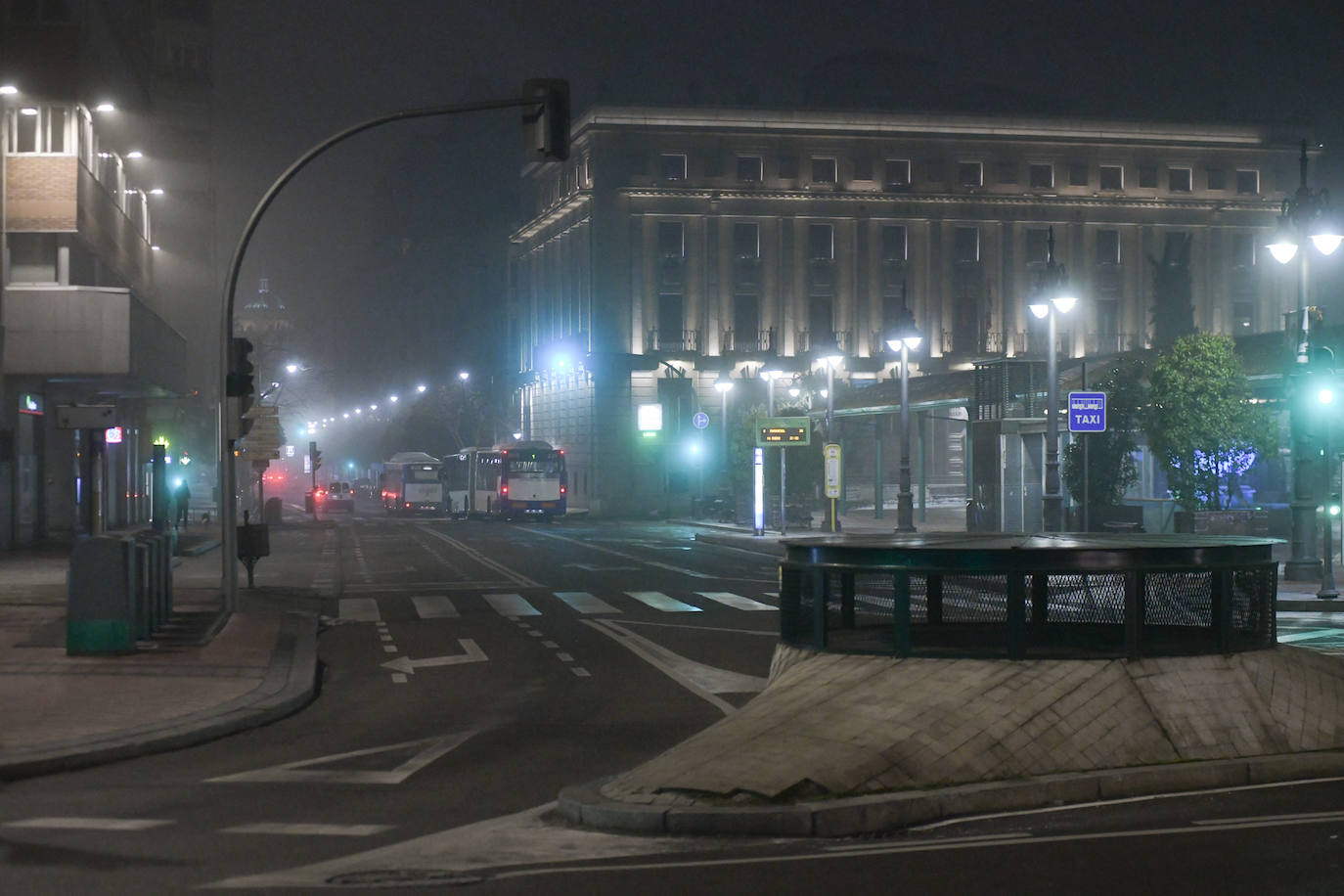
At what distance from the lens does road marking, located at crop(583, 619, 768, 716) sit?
55.4 ft

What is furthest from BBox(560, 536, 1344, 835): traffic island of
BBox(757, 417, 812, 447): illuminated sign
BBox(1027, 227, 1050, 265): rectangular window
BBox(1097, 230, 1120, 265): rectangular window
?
BBox(1097, 230, 1120, 265): rectangular window

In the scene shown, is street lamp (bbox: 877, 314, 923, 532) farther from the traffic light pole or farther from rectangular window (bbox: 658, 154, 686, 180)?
rectangular window (bbox: 658, 154, 686, 180)

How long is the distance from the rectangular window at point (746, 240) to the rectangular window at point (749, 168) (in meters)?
2.67

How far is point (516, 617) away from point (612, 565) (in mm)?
13959

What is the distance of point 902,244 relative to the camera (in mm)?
104688

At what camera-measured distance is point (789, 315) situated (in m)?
103

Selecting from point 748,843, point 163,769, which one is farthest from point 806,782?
point 163,769

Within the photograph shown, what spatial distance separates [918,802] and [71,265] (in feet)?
139

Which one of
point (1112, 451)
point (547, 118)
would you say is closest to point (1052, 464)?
point (1112, 451)

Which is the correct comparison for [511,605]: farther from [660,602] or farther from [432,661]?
[432,661]

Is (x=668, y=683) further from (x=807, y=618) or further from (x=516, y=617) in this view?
(x=516, y=617)

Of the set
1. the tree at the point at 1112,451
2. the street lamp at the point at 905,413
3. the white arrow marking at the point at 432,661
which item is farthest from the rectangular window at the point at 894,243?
the white arrow marking at the point at 432,661

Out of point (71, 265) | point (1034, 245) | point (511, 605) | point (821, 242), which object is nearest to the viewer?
point (511, 605)

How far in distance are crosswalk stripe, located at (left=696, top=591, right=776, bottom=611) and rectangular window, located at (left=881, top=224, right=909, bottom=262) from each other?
2986 inches
